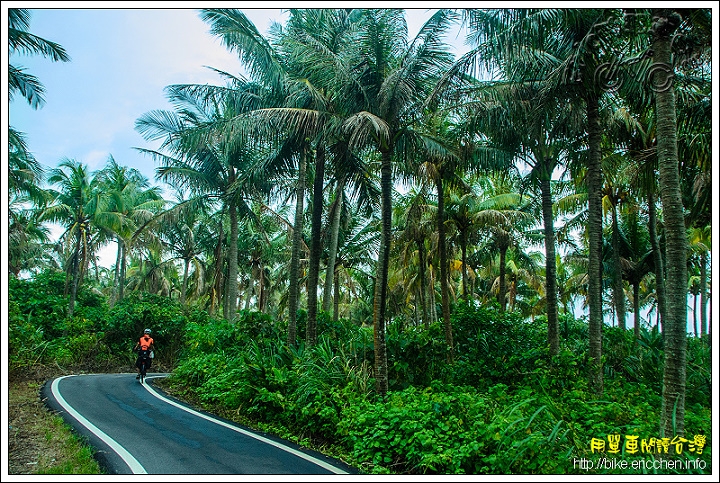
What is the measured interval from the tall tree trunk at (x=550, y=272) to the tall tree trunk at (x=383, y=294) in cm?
428

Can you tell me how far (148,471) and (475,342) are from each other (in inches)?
284

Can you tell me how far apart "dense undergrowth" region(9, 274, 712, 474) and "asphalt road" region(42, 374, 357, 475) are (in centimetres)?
64

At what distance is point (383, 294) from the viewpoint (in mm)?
9367

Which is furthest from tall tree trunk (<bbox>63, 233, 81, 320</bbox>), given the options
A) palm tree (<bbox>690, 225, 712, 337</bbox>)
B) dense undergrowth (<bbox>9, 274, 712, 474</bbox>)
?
palm tree (<bbox>690, 225, 712, 337</bbox>)

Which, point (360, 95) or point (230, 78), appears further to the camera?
point (230, 78)

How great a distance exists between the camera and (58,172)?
2364 cm

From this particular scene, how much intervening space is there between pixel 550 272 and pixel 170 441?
30.4 ft

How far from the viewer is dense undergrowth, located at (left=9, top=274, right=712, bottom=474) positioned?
19.0 feet

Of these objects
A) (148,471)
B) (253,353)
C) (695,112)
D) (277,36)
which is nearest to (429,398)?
(148,471)

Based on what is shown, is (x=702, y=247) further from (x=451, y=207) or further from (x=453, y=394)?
(x=453, y=394)

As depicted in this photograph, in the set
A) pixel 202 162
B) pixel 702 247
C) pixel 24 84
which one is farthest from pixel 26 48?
pixel 702 247

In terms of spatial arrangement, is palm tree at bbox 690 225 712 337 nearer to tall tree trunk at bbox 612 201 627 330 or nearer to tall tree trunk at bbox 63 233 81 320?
tall tree trunk at bbox 612 201 627 330

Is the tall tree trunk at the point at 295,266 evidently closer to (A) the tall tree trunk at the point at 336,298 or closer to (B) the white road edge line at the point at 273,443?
(B) the white road edge line at the point at 273,443

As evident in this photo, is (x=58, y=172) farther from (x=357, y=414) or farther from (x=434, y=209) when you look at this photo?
(x=357, y=414)
